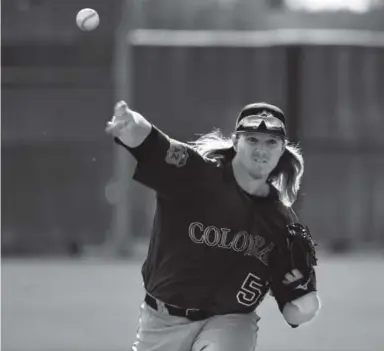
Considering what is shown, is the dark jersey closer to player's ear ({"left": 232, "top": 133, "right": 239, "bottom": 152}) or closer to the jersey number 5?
the jersey number 5

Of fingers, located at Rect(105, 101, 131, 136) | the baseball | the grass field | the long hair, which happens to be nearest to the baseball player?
the long hair

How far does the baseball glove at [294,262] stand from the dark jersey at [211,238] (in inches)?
1.6

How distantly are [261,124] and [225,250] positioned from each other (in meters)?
0.60

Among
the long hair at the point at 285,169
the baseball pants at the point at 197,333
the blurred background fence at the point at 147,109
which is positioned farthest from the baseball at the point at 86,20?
the blurred background fence at the point at 147,109

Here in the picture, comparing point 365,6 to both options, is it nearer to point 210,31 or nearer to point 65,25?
point 210,31

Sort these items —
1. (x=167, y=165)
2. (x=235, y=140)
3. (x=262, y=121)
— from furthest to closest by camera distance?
(x=235, y=140), (x=262, y=121), (x=167, y=165)

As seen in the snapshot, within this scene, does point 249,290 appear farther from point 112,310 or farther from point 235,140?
point 112,310

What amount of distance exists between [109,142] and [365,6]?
7344 millimetres

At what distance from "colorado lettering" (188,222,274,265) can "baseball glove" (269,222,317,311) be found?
0.44ft

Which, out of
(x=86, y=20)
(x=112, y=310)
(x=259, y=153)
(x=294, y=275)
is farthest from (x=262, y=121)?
(x=112, y=310)

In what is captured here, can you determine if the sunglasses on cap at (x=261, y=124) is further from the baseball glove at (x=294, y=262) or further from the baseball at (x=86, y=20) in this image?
the baseball at (x=86, y=20)

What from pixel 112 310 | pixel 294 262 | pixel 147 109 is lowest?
pixel 112 310

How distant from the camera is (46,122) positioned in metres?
18.7

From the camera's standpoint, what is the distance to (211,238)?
468 cm
